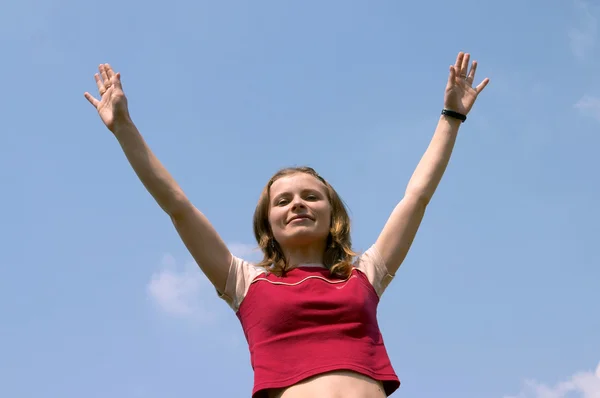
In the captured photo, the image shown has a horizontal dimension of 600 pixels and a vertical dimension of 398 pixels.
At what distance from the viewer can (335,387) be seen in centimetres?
445

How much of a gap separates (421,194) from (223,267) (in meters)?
1.46

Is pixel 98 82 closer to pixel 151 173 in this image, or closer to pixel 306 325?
pixel 151 173

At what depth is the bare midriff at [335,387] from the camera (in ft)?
14.5

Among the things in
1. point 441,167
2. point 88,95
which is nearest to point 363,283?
point 441,167

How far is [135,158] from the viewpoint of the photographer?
4.95 metres

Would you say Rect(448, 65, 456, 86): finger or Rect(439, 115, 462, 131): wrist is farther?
Rect(448, 65, 456, 86): finger

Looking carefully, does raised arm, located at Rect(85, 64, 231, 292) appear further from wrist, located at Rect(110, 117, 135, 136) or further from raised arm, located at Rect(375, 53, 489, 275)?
raised arm, located at Rect(375, 53, 489, 275)

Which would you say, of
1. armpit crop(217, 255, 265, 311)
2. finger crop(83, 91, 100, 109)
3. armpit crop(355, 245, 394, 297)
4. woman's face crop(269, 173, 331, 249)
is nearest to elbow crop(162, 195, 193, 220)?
armpit crop(217, 255, 265, 311)

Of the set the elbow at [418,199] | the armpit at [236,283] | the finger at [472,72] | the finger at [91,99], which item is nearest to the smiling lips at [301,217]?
the armpit at [236,283]

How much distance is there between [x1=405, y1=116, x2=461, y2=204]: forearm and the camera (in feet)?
17.9

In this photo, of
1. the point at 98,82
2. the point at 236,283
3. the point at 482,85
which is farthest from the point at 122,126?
the point at 482,85

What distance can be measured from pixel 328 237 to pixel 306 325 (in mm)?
913

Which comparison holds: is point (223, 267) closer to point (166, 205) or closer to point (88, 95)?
point (166, 205)

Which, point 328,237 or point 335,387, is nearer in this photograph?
point 335,387
